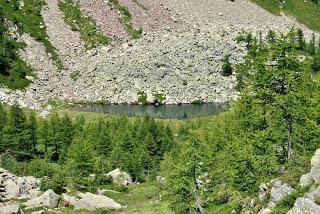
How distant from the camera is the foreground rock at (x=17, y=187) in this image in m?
68.9

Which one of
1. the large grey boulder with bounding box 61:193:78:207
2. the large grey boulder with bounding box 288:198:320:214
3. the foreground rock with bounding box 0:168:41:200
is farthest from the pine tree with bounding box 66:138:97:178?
the large grey boulder with bounding box 288:198:320:214

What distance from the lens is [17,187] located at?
70.1m

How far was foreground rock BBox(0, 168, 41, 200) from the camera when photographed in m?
68.9

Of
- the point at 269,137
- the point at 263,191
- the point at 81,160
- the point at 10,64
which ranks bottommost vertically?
the point at 10,64

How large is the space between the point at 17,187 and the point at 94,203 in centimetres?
1181

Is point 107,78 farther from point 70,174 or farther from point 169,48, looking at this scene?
point 70,174

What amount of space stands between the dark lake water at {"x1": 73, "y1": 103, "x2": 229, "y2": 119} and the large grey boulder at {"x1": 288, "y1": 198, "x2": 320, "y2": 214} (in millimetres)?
129801

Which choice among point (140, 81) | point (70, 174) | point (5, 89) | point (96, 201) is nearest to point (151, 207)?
point (96, 201)

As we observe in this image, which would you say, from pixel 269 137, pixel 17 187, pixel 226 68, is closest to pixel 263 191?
pixel 269 137

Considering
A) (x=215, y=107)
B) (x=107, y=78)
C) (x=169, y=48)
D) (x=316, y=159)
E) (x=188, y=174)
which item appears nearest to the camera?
(x=316, y=159)

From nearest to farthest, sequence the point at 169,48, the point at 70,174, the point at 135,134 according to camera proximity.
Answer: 1. the point at 70,174
2. the point at 135,134
3. the point at 169,48

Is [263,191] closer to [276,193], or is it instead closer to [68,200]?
[276,193]

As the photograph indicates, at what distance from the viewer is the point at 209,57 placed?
198 meters

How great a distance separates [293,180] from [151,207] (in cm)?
4197
